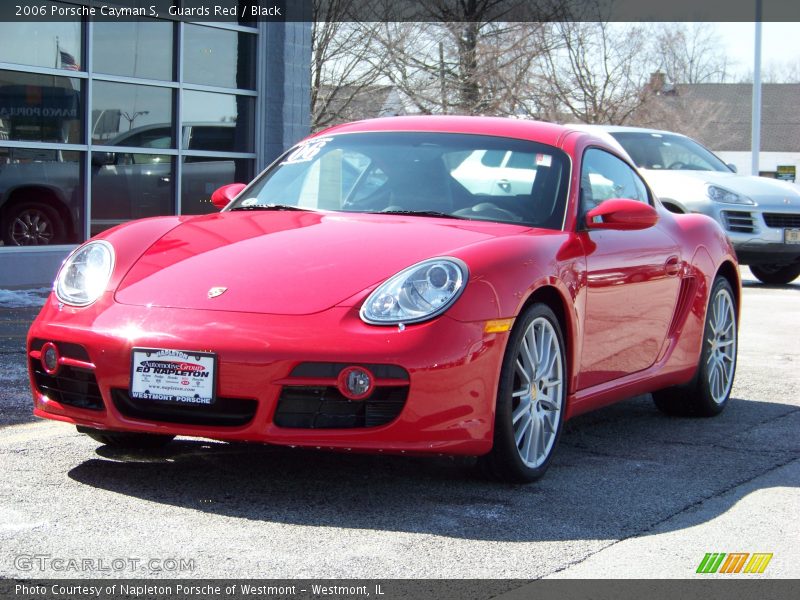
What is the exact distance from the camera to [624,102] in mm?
36406

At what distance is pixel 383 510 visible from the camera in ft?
13.7

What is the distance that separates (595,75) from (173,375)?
32.9 meters

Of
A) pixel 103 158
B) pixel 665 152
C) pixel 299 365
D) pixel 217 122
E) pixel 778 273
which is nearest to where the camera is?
pixel 299 365

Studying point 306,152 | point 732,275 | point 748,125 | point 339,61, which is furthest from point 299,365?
point 748,125

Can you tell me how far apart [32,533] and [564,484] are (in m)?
1.98

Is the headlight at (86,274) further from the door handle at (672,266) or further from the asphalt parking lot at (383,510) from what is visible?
the door handle at (672,266)

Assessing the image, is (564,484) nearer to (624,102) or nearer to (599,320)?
(599,320)

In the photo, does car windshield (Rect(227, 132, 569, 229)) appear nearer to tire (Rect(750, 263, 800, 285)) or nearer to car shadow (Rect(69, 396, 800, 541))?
car shadow (Rect(69, 396, 800, 541))

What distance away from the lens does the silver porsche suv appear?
1370cm

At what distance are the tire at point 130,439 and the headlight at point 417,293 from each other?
4.05 ft

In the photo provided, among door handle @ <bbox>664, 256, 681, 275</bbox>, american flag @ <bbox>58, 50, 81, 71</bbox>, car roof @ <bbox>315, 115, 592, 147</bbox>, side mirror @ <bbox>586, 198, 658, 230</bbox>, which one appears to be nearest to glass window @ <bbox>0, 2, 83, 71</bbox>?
american flag @ <bbox>58, 50, 81, 71</bbox>

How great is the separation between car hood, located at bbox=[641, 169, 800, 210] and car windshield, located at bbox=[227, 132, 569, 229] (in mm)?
8478

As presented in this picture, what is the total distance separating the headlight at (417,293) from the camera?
416cm

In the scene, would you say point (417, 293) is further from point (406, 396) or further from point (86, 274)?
point (86, 274)
